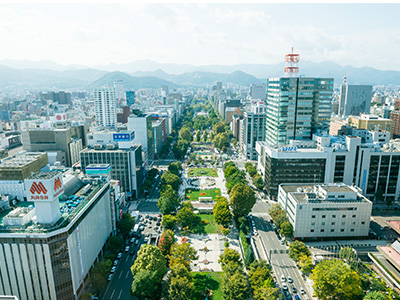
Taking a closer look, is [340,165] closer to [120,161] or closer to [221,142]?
[120,161]

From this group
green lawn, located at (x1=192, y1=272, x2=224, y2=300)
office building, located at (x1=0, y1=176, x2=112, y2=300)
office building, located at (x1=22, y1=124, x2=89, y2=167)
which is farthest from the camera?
office building, located at (x1=22, y1=124, x2=89, y2=167)

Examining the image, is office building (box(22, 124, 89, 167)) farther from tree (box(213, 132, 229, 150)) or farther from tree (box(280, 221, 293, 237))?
tree (box(280, 221, 293, 237))

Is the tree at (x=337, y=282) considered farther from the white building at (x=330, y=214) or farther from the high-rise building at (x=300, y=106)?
the high-rise building at (x=300, y=106)

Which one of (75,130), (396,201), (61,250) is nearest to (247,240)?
(61,250)

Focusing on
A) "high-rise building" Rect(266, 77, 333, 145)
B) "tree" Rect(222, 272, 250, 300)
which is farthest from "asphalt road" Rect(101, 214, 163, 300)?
"high-rise building" Rect(266, 77, 333, 145)

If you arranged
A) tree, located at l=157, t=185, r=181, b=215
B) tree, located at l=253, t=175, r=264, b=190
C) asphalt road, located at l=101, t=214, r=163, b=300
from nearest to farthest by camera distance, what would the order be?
1. asphalt road, located at l=101, t=214, r=163, b=300
2. tree, located at l=157, t=185, r=181, b=215
3. tree, located at l=253, t=175, r=264, b=190

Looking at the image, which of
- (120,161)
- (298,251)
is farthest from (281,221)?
(120,161)
